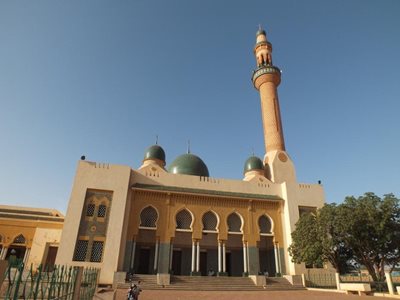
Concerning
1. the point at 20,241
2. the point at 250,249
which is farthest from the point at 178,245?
the point at 20,241

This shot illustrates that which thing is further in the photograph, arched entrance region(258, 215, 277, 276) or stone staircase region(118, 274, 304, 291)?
arched entrance region(258, 215, 277, 276)

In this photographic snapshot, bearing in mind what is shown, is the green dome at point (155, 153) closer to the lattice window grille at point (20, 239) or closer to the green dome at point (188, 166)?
the green dome at point (188, 166)

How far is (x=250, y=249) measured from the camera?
19641mm

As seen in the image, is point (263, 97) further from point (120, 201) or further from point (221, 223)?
point (120, 201)

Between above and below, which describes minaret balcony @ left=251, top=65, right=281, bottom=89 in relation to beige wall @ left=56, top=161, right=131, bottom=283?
above

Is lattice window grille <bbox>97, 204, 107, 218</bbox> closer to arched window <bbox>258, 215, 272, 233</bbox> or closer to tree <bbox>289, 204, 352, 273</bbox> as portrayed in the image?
arched window <bbox>258, 215, 272, 233</bbox>

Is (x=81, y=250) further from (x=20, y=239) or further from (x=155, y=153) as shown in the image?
(x=155, y=153)

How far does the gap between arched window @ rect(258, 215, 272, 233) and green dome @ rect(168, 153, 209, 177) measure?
7.67m

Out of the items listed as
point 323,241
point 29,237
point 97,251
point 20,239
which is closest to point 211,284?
point 323,241

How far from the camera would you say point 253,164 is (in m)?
26.0

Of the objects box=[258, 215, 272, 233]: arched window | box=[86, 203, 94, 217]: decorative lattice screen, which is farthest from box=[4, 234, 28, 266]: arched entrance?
box=[258, 215, 272, 233]: arched window

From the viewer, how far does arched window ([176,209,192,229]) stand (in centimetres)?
1966

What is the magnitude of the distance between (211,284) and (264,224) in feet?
21.9

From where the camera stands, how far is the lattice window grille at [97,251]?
17.1m
